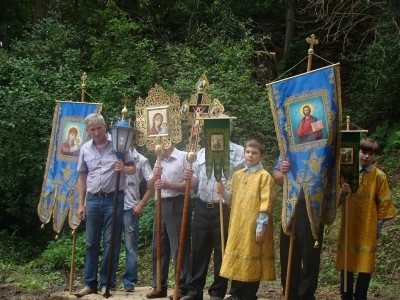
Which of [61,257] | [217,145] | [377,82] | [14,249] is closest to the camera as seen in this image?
[217,145]

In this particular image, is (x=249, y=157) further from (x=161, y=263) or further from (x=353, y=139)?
(x=161, y=263)

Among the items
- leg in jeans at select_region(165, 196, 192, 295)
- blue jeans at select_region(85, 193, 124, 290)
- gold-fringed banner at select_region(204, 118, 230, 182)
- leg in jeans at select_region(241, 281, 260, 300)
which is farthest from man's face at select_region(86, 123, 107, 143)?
leg in jeans at select_region(241, 281, 260, 300)

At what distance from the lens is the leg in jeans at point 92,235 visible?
7125 millimetres

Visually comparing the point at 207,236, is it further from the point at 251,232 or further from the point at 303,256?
the point at 303,256

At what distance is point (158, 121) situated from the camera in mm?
7191

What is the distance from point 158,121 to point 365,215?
94.5 inches

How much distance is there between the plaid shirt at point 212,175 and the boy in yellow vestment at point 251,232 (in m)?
0.32

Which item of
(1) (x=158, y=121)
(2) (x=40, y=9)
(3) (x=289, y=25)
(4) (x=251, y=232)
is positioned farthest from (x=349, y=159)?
(2) (x=40, y=9)

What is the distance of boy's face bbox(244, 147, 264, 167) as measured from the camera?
6.19 metres

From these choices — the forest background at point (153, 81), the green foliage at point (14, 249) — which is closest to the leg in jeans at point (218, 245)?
the forest background at point (153, 81)

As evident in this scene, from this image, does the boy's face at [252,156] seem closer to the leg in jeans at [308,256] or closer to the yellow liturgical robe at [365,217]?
the leg in jeans at [308,256]

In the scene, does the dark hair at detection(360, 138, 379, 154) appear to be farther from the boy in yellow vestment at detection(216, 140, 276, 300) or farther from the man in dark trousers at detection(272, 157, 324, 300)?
the boy in yellow vestment at detection(216, 140, 276, 300)

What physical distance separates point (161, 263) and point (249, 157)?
1637mm

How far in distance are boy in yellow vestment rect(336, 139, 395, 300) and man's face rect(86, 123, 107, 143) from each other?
260 centimetres
